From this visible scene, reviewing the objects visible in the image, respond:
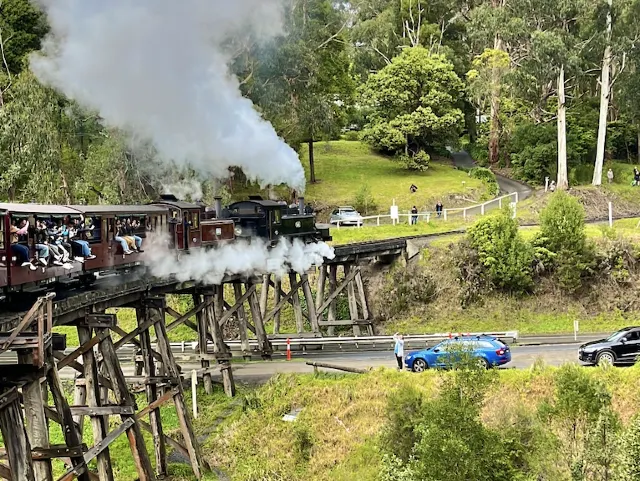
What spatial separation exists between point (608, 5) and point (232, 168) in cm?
2201

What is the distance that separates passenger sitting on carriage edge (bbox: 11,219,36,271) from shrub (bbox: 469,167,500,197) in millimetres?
35339

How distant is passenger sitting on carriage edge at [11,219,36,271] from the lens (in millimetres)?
12297

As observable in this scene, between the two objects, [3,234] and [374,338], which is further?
[374,338]

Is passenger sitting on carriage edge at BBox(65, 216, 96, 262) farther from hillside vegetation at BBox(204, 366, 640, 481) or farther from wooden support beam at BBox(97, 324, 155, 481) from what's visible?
→ hillside vegetation at BBox(204, 366, 640, 481)

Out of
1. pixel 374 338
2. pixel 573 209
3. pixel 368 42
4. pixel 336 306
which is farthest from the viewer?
pixel 368 42

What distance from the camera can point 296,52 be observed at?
38188 mm

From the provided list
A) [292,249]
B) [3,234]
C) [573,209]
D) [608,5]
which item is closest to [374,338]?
[292,249]

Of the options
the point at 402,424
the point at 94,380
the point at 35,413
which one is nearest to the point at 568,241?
the point at 402,424

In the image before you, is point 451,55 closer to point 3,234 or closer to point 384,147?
point 384,147

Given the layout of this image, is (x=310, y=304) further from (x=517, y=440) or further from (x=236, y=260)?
(x=517, y=440)

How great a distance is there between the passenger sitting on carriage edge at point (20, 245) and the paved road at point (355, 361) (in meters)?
10.1

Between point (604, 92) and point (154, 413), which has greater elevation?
point (604, 92)

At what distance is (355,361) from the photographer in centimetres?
2212

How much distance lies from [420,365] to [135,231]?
8843mm
